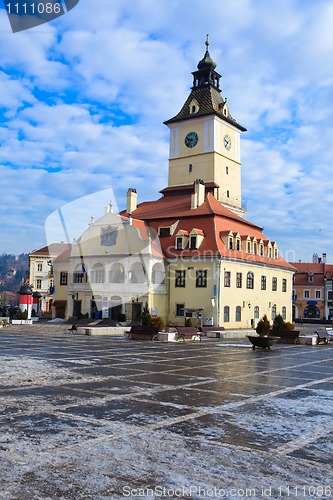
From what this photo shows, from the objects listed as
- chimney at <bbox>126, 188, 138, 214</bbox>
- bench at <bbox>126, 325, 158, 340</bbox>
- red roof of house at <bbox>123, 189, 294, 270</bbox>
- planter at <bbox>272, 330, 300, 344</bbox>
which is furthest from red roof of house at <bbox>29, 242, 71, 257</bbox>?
planter at <bbox>272, 330, 300, 344</bbox>

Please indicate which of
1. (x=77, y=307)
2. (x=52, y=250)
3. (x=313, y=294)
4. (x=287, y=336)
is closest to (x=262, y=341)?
(x=287, y=336)

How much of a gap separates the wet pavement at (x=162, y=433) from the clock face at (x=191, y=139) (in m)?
44.4

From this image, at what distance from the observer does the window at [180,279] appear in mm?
44659

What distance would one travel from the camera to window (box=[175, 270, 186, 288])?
44659 millimetres

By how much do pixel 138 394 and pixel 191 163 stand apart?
156 feet

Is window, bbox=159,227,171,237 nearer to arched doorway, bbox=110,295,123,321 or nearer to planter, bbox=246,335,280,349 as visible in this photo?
arched doorway, bbox=110,295,123,321

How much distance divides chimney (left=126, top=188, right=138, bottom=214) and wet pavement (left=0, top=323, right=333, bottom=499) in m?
38.1

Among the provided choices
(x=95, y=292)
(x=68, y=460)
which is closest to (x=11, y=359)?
(x=68, y=460)

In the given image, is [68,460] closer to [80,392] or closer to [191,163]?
[80,392]

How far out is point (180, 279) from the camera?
44.9m

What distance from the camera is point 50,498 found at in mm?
5289

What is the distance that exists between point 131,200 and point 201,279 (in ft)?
46.5

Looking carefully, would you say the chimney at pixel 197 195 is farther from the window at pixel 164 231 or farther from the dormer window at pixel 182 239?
the dormer window at pixel 182 239

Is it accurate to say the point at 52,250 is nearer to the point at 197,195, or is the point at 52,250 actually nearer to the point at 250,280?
the point at 197,195
